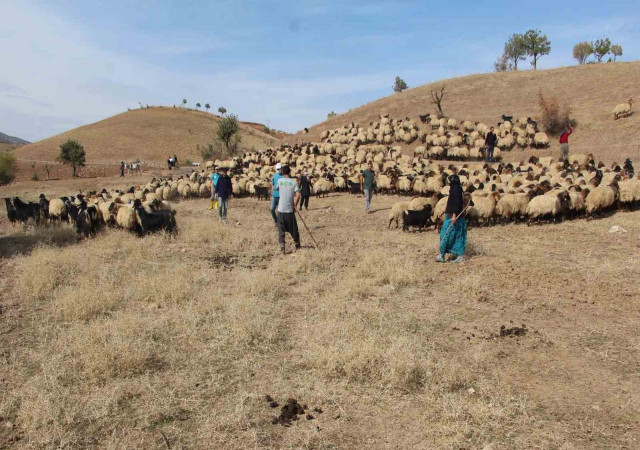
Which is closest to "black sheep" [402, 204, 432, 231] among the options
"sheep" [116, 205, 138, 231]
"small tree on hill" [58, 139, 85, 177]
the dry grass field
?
the dry grass field

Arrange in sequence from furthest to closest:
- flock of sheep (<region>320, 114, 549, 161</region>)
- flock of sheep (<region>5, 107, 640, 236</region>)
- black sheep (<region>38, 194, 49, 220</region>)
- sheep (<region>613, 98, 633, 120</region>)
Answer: flock of sheep (<region>320, 114, 549, 161</region>)
sheep (<region>613, 98, 633, 120</region>)
black sheep (<region>38, 194, 49, 220</region>)
flock of sheep (<region>5, 107, 640, 236</region>)

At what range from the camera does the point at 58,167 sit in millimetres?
38250

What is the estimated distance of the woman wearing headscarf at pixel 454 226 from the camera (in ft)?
26.6

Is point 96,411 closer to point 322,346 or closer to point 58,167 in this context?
point 322,346

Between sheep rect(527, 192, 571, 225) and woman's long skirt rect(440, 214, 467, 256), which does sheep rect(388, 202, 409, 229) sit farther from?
woman's long skirt rect(440, 214, 467, 256)

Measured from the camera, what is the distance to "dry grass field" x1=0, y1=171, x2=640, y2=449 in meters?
3.61

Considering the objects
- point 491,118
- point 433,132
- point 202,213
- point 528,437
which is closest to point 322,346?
point 528,437

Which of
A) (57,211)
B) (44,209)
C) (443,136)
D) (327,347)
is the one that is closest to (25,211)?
(44,209)

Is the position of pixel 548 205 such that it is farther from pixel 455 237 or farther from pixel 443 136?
pixel 443 136

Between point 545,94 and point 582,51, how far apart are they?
31240 millimetres

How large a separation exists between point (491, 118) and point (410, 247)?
20.3 metres

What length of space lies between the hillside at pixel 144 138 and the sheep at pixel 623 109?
3522cm

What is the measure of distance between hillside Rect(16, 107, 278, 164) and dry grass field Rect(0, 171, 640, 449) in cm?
3911

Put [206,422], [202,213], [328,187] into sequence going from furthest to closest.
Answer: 1. [328,187]
2. [202,213]
3. [206,422]
